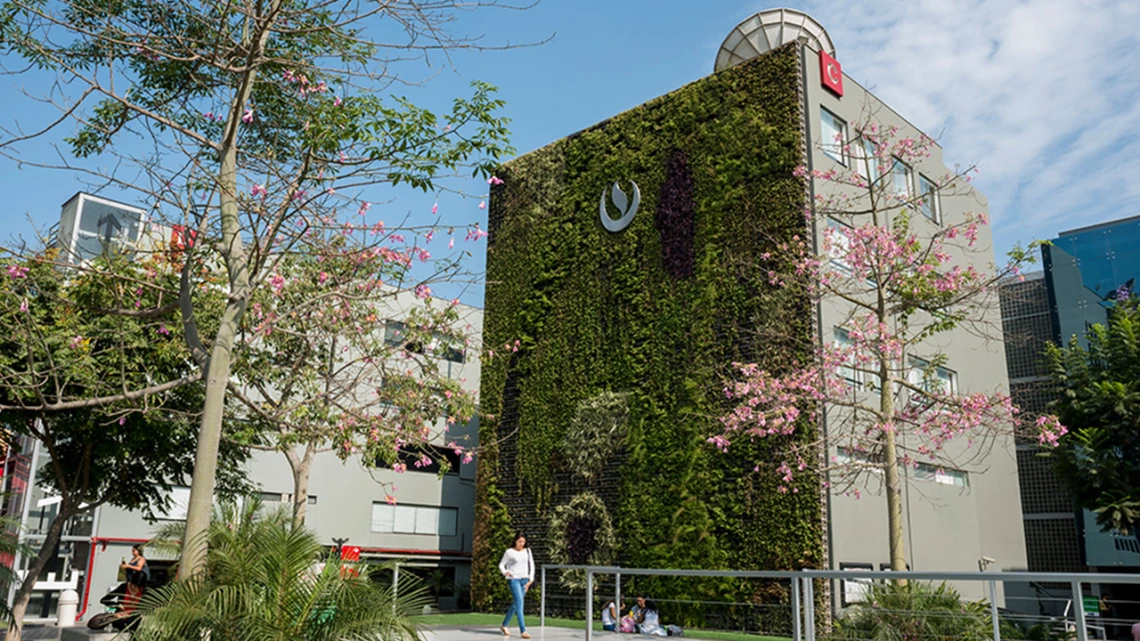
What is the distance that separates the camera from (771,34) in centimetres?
2328

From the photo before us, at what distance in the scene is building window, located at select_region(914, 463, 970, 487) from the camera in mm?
21422

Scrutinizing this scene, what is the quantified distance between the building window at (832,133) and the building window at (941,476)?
7446mm

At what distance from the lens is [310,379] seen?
685 inches

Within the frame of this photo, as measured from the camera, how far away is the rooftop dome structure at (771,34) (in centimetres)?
2317

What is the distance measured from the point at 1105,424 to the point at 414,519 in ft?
71.1

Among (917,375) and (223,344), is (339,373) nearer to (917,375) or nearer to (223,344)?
(223,344)

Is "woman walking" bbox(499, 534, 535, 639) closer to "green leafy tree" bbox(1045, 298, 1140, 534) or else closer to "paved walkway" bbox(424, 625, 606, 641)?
"paved walkway" bbox(424, 625, 606, 641)

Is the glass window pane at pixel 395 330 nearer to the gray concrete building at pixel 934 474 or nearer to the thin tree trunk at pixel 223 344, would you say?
the thin tree trunk at pixel 223 344

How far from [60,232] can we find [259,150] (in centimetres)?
260

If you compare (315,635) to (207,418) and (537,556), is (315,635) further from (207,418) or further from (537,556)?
(537,556)

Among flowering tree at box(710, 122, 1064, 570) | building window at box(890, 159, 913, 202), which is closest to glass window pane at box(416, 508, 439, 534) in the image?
flowering tree at box(710, 122, 1064, 570)

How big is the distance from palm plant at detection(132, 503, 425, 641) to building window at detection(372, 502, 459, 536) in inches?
969

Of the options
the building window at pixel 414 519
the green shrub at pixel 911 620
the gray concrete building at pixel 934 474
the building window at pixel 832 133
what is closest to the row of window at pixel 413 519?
the building window at pixel 414 519

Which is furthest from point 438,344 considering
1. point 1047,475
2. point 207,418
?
point 1047,475
